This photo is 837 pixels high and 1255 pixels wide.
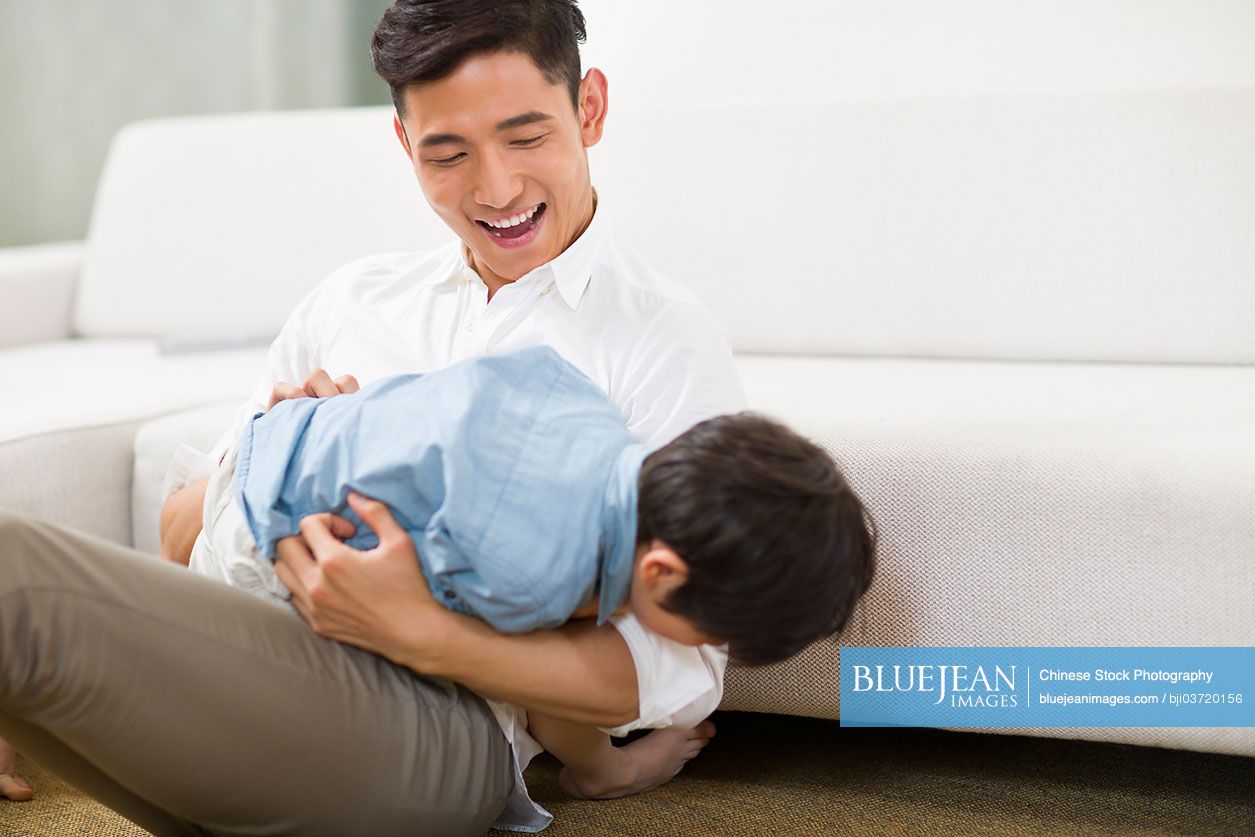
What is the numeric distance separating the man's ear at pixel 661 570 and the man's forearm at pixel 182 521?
54 cm

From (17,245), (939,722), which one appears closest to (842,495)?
(939,722)

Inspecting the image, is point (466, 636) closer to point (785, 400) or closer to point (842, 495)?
point (842, 495)

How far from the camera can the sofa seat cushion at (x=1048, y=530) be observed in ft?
4.29

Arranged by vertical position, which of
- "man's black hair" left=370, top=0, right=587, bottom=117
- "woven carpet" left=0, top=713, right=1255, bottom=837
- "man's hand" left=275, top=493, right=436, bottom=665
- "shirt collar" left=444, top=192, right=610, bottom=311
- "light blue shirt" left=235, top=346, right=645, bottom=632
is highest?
"man's black hair" left=370, top=0, right=587, bottom=117

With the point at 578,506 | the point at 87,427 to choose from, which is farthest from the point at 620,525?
the point at 87,427

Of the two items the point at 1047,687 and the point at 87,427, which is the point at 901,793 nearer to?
the point at 1047,687

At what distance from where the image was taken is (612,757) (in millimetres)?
1486

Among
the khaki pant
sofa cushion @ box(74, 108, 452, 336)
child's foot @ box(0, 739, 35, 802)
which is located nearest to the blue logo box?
the khaki pant

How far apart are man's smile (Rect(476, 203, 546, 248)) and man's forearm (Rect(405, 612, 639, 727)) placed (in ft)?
1.37

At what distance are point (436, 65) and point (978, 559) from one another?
766 mm

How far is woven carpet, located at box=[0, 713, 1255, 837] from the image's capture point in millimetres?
1438

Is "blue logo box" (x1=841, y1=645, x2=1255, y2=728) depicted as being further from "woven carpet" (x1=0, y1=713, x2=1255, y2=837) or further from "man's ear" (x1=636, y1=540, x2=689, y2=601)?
"man's ear" (x1=636, y1=540, x2=689, y2=601)

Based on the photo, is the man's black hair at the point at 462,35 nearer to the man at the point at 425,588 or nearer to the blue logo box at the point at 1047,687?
the man at the point at 425,588

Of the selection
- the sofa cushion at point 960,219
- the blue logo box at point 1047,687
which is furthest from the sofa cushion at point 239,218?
the blue logo box at point 1047,687
